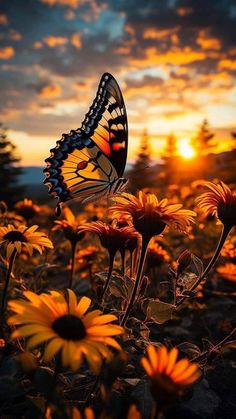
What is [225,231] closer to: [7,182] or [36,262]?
[36,262]

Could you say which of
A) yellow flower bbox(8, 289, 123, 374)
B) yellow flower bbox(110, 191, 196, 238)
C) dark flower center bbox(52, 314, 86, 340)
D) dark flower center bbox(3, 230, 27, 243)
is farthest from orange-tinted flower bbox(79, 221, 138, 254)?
dark flower center bbox(52, 314, 86, 340)

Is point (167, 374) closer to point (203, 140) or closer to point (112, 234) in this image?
point (112, 234)

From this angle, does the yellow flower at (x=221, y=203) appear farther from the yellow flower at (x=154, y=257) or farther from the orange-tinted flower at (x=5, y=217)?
the orange-tinted flower at (x=5, y=217)

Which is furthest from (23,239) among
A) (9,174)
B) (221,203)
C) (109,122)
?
(9,174)

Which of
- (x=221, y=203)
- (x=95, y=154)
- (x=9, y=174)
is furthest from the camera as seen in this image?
(x=9, y=174)

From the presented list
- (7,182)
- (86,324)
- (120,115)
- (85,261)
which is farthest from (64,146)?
(7,182)

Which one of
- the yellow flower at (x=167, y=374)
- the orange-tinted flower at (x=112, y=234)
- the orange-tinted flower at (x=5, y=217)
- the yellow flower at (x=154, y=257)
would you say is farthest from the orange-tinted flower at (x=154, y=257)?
the yellow flower at (x=167, y=374)
